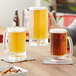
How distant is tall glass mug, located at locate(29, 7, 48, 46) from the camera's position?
106 centimetres

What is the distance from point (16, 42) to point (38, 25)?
0.16 m

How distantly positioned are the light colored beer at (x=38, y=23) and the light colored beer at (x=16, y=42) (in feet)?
0.33

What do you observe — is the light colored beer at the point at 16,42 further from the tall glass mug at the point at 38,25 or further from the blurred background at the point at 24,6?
the blurred background at the point at 24,6

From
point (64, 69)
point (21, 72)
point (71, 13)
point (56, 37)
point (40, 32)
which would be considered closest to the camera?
point (21, 72)

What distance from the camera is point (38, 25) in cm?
107

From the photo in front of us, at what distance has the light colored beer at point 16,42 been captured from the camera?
985 mm

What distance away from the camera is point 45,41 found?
111 cm

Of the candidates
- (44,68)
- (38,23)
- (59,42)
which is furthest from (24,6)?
(44,68)

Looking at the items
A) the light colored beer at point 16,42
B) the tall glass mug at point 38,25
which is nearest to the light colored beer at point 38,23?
the tall glass mug at point 38,25

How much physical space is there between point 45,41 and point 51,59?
0.13 m

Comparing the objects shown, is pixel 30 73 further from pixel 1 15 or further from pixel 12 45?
pixel 1 15

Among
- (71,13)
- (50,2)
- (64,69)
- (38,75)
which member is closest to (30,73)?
(38,75)

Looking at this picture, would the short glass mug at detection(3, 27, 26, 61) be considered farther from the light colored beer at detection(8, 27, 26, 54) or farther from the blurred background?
the blurred background

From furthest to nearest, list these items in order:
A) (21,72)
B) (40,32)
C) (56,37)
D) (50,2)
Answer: (50,2) < (40,32) < (56,37) < (21,72)
